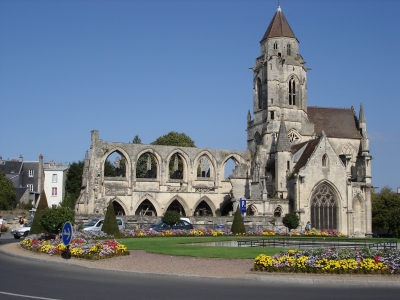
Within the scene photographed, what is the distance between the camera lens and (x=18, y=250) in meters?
21.5

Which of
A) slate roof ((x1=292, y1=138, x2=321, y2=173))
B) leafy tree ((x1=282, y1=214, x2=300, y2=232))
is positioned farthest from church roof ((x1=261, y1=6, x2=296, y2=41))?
leafy tree ((x1=282, y1=214, x2=300, y2=232))

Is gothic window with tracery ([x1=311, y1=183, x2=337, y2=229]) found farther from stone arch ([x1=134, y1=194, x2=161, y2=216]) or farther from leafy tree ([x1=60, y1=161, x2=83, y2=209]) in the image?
leafy tree ([x1=60, y1=161, x2=83, y2=209])

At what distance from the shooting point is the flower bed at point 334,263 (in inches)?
567

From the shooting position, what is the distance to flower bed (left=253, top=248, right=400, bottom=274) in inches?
567

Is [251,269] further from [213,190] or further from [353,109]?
[353,109]

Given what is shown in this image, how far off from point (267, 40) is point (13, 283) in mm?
51046

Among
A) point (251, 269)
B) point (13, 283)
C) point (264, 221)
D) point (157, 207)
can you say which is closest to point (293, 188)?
point (264, 221)

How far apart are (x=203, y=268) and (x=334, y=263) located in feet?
11.8

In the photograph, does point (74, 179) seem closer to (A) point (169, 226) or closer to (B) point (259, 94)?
(B) point (259, 94)

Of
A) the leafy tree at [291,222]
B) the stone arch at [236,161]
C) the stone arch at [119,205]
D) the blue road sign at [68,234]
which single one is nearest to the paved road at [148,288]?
the blue road sign at [68,234]

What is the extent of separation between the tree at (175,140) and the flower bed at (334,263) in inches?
2281

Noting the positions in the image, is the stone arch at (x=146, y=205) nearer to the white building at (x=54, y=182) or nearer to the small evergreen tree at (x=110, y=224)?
the small evergreen tree at (x=110, y=224)

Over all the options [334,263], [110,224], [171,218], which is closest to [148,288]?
[334,263]

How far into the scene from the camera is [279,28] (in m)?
60.0
